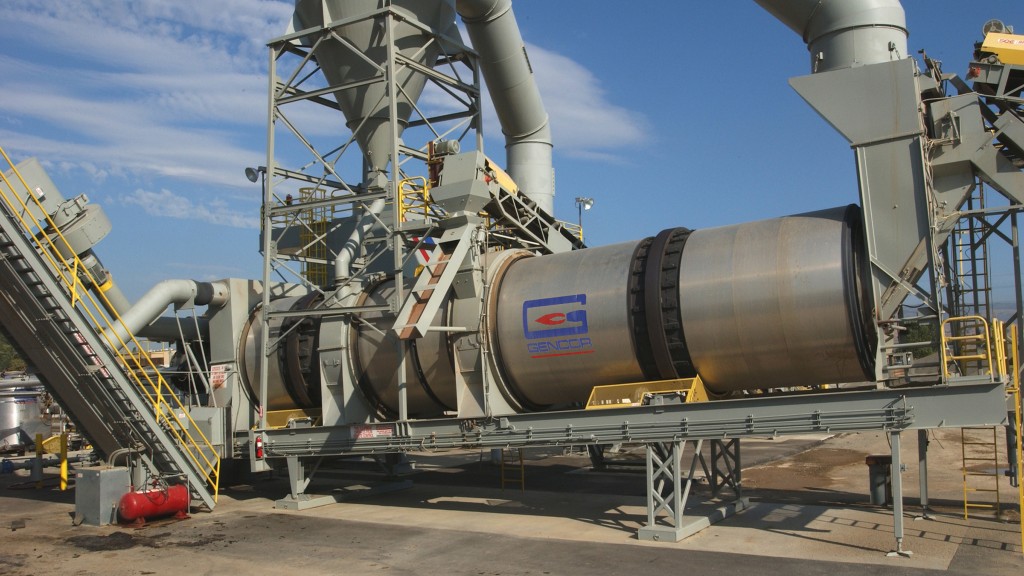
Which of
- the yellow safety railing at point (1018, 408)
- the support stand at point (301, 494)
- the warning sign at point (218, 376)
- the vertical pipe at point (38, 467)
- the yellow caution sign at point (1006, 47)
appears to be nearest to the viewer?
the yellow safety railing at point (1018, 408)

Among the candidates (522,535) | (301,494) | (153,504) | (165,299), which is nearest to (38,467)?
(165,299)

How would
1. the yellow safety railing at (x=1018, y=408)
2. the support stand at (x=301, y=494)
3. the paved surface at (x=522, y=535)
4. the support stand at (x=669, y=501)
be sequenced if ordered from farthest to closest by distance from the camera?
the support stand at (x=301, y=494), the support stand at (x=669, y=501), the paved surface at (x=522, y=535), the yellow safety railing at (x=1018, y=408)

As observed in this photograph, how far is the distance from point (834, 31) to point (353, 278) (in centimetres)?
925

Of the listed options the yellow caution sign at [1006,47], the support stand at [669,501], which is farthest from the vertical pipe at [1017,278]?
the support stand at [669,501]

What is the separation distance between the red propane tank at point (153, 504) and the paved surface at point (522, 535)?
0.94 feet

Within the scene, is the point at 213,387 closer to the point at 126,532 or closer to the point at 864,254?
the point at 126,532

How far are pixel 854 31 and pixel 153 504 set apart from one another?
1338 centimetres

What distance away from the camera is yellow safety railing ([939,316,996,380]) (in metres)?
9.10

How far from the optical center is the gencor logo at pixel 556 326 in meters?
12.1

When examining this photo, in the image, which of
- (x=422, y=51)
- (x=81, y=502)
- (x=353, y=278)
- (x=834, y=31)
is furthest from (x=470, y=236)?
(x=81, y=502)

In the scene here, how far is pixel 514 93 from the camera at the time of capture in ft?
67.4

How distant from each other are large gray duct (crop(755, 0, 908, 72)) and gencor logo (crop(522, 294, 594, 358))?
16.1 feet

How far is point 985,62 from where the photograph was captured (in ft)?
35.2

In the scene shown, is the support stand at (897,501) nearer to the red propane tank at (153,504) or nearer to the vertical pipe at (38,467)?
the red propane tank at (153,504)
